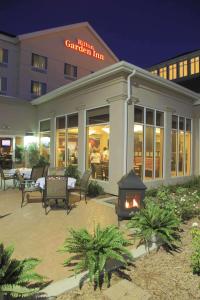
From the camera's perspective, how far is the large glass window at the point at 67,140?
1252cm

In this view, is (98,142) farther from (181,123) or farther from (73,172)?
(181,123)

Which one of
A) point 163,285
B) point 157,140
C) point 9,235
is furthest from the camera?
point 157,140

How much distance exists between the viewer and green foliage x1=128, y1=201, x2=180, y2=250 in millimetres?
4594

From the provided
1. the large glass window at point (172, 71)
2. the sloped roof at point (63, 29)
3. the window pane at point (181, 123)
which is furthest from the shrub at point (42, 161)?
the large glass window at point (172, 71)

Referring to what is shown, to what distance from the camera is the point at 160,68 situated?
179 feet

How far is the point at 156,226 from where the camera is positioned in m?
4.81

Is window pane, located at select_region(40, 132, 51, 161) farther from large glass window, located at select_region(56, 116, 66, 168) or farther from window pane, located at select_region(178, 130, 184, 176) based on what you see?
window pane, located at select_region(178, 130, 184, 176)

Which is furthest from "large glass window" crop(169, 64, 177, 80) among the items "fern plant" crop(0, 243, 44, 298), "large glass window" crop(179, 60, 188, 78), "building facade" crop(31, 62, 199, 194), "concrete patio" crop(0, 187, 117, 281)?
"fern plant" crop(0, 243, 44, 298)

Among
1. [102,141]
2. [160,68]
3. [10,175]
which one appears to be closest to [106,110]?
[102,141]

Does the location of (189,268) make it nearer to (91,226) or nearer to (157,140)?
(91,226)

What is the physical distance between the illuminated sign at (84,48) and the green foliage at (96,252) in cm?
2711

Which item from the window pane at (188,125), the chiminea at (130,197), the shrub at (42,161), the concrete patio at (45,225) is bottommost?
the concrete patio at (45,225)

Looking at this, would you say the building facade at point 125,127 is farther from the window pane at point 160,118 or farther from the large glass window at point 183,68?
the large glass window at point 183,68

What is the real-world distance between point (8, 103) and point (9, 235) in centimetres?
1232
